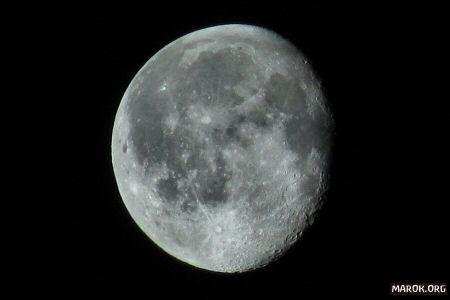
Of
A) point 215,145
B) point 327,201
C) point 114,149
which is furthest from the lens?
point 114,149

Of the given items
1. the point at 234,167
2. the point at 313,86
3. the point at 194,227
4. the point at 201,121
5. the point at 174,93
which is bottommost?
the point at 194,227

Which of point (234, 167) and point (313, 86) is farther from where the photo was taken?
point (313, 86)

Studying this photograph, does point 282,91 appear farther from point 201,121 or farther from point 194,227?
point 194,227

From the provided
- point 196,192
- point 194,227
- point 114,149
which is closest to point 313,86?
point 196,192

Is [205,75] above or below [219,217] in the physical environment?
above

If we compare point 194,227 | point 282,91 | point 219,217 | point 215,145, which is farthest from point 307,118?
point 194,227

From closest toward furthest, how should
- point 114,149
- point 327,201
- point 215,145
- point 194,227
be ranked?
1. point 215,145
2. point 194,227
3. point 327,201
4. point 114,149

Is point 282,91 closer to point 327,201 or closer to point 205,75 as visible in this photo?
point 205,75
